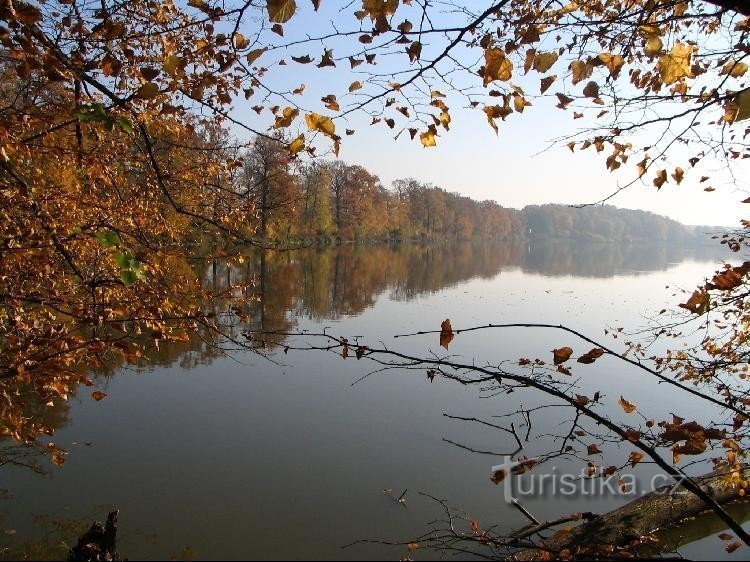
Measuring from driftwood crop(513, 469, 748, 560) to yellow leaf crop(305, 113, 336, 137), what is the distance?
12.1 ft

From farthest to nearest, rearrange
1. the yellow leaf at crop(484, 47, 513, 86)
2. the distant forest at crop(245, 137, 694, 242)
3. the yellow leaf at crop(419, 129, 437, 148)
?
the distant forest at crop(245, 137, 694, 242)
the yellow leaf at crop(419, 129, 437, 148)
the yellow leaf at crop(484, 47, 513, 86)

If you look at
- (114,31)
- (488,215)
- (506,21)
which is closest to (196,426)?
(114,31)

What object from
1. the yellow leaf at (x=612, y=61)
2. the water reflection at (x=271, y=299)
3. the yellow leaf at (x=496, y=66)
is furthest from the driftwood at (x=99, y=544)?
the yellow leaf at (x=612, y=61)

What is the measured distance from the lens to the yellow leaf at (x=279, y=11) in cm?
177

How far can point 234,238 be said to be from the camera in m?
3.72

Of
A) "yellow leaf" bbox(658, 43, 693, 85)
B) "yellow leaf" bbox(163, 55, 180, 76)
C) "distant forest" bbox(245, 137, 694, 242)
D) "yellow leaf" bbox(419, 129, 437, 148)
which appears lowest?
"yellow leaf" bbox(419, 129, 437, 148)

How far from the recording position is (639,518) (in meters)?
4.52

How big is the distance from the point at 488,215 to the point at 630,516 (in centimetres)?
11844

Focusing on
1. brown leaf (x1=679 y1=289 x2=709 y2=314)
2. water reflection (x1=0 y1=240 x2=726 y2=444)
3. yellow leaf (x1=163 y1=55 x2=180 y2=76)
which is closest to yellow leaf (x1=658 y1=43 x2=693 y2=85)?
brown leaf (x1=679 y1=289 x2=709 y2=314)

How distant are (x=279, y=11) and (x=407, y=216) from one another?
82.0m

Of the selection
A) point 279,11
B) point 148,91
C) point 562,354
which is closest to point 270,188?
point 148,91

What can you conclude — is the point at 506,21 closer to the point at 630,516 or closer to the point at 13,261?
the point at 13,261

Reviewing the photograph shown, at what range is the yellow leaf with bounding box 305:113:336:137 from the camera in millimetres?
2230

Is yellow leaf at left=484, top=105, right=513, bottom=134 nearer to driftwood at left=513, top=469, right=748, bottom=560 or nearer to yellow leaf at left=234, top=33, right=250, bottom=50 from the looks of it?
yellow leaf at left=234, top=33, right=250, bottom=50
